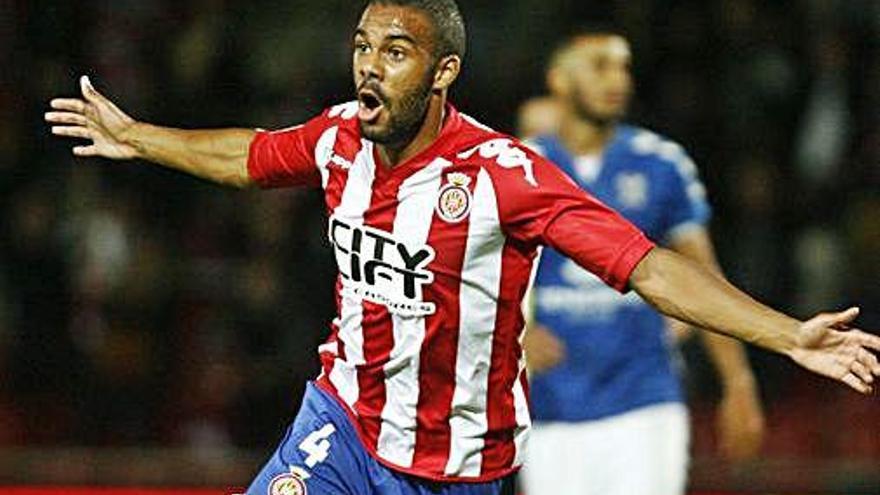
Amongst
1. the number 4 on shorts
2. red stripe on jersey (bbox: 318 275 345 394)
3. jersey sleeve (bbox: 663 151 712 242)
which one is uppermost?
jersey sleeve (bbox: 663 151 712 242)

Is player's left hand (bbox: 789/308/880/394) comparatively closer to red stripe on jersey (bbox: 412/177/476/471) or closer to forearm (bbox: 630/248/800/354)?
forearm (bbox: 630/248/800/354)

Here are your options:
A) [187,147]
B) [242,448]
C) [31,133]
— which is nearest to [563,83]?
[187,147]

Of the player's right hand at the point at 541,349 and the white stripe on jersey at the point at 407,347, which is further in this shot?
the player's right hand at the point at 541,349

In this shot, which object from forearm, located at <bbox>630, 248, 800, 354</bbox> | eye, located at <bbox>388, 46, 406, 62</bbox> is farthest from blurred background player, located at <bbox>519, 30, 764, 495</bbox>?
forearm, located at <bbox>630, 248, 800, 354</bbox>

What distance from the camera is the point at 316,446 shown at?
16.2ft

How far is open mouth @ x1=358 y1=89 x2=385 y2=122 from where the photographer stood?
4824 millimetres

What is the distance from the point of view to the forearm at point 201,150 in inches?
210

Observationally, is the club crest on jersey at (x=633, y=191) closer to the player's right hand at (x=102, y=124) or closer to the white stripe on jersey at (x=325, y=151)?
the white stripe on jersey at (x=325, y=151)

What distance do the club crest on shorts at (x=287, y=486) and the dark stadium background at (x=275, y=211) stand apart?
4067 millimetres

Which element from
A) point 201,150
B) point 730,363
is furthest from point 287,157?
point 730,363

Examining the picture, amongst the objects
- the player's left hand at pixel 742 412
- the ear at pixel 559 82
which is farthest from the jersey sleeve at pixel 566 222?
the player's left hand at pixel 742 412

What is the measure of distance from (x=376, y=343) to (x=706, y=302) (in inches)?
32.3

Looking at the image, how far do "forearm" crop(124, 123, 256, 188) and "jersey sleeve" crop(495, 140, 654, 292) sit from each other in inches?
32.3

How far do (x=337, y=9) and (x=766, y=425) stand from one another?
274 cm
